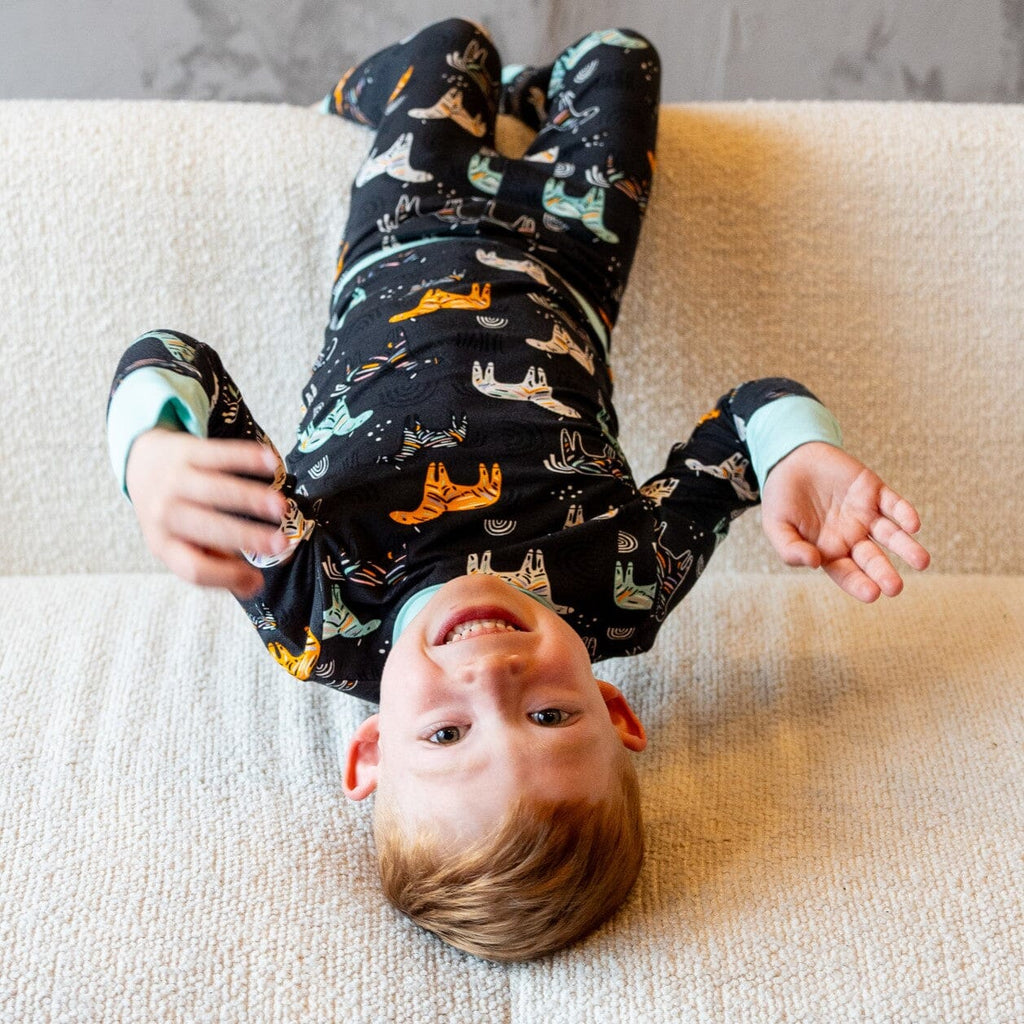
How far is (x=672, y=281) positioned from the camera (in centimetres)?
115

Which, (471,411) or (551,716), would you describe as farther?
(471,411)

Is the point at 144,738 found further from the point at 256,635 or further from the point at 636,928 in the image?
the point at 636,928

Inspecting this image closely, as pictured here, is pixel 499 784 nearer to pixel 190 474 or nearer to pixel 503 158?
pixel 190 474

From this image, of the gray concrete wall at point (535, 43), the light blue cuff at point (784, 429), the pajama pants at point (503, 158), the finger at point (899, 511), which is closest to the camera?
the finger at point (899, 511)

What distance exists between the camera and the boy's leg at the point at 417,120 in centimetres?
106

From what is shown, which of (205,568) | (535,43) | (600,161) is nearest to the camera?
(205,568)

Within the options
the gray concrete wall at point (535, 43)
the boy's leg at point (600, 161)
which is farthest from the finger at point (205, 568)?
the gray concrete wall at point (535, 43)

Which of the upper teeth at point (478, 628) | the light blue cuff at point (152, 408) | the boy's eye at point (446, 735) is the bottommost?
the boy's eye at point (446, 735)

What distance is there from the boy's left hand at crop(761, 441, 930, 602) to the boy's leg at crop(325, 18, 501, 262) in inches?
16.9

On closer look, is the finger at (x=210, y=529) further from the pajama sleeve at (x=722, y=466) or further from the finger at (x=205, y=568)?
the pajama sleeve at (x=722, y=466)

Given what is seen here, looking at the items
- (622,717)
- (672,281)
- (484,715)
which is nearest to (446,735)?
(484,715)

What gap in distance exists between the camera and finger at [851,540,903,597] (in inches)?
31.6

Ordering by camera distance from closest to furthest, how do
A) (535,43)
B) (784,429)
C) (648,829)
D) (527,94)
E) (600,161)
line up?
(648,829) → (784,429) → (600,161) → (527,94) → (535,43)

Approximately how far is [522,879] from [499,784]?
0.06m
